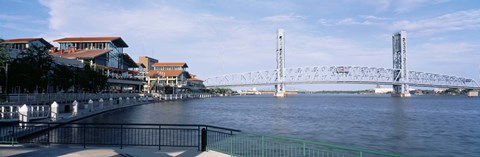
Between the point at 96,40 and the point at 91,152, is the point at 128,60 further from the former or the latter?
the point at 91,152

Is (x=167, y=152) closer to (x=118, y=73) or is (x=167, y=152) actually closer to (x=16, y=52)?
(x=16, y=52)

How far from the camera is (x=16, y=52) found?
58.0 m

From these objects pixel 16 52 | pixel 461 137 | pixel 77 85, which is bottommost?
pixel 461 137

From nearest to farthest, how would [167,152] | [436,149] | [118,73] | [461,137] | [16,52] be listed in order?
[167,152] → [436,149] → [461,137] → [16,52] → [118,73]

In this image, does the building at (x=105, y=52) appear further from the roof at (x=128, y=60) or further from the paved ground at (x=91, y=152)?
the paved ground at (x=91, y=152)

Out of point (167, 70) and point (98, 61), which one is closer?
point (98, 61)

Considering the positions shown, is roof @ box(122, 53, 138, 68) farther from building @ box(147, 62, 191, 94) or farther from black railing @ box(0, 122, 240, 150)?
black railing @ box(0, 122, 240, 150)

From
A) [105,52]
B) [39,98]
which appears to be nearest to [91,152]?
[39,98]

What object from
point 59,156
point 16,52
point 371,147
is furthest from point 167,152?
point 16,52

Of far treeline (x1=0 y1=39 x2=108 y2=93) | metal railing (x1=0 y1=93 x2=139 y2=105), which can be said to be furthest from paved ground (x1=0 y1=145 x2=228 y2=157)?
far treeline (x1=0 y1=39 x2=108 y2=93)

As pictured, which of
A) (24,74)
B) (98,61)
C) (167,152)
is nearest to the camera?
(167,152)

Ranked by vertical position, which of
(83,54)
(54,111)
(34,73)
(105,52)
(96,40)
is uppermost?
(96,40)

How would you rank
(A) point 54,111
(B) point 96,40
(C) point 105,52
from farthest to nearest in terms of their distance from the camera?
1. (B) point 96,40
2. (C) point 105,52
3. (A) point 54,111

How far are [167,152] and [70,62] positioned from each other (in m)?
73.0
